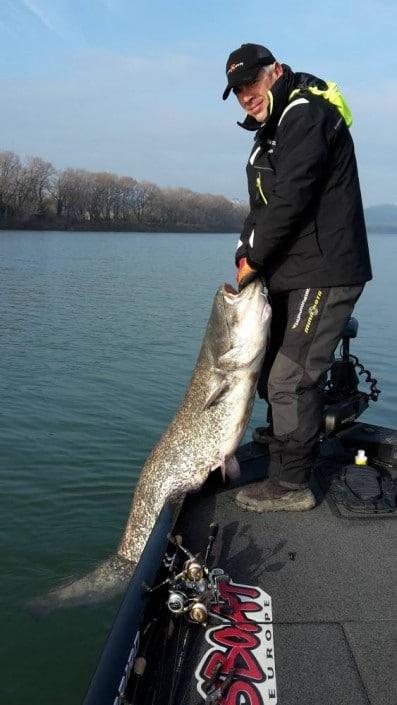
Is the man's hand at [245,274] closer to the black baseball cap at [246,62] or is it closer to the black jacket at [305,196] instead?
the black jacket at [305,196]

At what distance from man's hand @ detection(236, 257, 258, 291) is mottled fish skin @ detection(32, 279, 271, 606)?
40 millimetres

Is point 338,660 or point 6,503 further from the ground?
point 338,660

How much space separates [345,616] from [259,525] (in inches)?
39.1

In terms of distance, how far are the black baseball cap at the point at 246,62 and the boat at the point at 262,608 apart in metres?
2.74

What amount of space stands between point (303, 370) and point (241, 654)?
1.85m

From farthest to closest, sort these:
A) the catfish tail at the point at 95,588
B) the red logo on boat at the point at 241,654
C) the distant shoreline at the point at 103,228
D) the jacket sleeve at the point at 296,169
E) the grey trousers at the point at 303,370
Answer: the distant shoreline at the point at 103,228
the catfish tail at the point at 95,588
the grey trousers at the point at 303,370
the jacket sleeve at the point at 296,169
the red logo on boat at the point at 241,654

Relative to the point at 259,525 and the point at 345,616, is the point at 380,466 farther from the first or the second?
the point at 345,616

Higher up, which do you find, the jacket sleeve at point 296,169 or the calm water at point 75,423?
the jacket sleeve at point 296,169

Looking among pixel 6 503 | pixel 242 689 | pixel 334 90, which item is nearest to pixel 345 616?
pixel 242 689

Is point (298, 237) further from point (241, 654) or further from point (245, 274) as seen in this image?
point (241, 654)

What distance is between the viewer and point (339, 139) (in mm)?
3902

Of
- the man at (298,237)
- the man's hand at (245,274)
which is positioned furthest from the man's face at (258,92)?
the man's hand at (245,274)

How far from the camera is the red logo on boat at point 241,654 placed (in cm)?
269

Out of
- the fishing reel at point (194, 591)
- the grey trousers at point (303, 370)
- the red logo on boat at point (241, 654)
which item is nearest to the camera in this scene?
the red logo on boat at point (241, 654)
